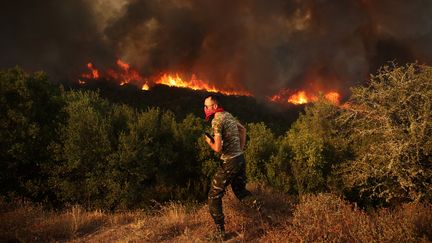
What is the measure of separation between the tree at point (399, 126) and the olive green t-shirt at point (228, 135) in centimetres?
917

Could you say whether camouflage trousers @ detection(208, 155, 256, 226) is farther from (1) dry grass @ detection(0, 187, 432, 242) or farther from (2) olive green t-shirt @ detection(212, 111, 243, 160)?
(1) dry grass @ detection(0, 187, 432, 242)

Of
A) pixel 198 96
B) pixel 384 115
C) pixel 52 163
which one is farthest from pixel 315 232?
pixel 198 96

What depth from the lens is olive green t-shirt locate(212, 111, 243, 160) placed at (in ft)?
24.1

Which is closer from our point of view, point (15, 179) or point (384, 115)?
point (384, 115)

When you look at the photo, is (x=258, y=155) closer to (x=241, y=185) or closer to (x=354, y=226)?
(x=241, y=185)

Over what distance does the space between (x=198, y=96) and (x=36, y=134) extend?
77.6 metres

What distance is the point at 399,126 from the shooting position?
15.9 metres

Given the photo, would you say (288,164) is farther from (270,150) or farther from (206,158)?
(206,158)

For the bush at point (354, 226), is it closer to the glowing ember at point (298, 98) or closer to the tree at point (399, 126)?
the tree at point (399, 126)

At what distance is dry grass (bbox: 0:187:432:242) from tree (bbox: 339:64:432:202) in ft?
23.3

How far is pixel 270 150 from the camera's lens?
22.5 meters

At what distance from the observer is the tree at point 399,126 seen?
593 inches

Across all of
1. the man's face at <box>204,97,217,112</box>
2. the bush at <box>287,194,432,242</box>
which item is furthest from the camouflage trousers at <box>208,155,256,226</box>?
the bush at <box>287,194,432,242</box>

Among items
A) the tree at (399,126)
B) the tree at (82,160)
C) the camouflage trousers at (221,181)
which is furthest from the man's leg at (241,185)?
the tree at (82,160)
